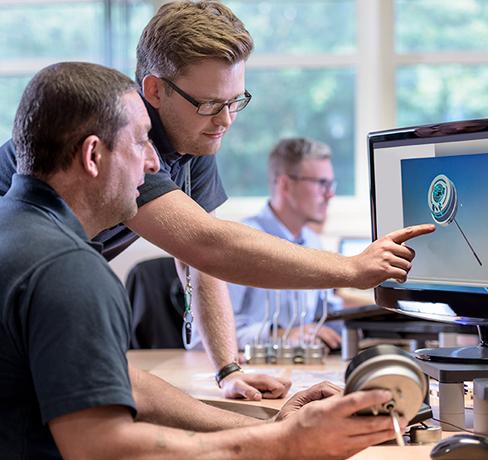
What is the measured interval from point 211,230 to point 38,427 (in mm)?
672

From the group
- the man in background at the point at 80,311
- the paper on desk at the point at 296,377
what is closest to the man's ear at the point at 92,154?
the man in background at the point at 80,311

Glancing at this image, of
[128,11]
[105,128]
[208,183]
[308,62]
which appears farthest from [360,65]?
[105,128]

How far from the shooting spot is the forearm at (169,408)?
1790mm

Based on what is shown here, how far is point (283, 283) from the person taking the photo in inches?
78.0

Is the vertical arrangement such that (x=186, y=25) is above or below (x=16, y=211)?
above

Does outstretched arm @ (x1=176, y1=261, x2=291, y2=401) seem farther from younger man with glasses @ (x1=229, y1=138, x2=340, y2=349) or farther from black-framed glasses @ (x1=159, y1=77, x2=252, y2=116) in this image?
younger man with glasses @ (x1=229, y1=138, x2=340, y2=349)

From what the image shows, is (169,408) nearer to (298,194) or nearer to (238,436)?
(238,436)

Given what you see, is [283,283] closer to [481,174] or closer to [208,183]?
[481,174]

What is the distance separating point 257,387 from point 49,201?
0.95m

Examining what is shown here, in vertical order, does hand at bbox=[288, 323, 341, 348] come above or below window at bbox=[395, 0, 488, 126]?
below

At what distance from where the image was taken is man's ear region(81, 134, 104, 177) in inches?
58.2

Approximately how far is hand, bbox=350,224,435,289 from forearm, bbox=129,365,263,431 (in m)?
0.38

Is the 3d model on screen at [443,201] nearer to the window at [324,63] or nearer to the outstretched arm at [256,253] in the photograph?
the outstretched arm at [256,253]

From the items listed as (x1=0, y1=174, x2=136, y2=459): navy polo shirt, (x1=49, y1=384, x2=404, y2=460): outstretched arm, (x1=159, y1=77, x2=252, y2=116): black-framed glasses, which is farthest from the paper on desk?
(x1=0, y1=174, x2=136, y2=459): navy polo shirt
